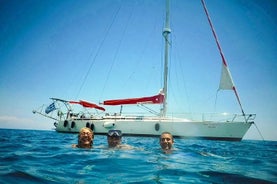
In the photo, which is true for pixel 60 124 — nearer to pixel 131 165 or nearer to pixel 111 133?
pixel 111 133

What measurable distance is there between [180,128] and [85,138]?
14189mm

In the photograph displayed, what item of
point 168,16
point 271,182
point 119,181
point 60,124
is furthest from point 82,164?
point 60,124

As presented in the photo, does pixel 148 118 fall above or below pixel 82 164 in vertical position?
above

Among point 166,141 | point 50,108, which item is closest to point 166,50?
point 166,141

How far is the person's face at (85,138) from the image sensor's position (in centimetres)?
658

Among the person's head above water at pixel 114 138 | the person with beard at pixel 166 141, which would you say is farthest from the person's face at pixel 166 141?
the person's head above water at pixel 114 138

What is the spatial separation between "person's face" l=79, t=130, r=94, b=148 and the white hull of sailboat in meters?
13.8

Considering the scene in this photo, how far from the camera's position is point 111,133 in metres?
7.53

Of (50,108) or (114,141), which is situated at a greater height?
(50,108)

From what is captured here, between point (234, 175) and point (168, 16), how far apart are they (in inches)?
860

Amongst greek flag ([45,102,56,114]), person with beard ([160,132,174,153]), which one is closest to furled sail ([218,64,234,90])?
person with beard ([160,132,174,153])

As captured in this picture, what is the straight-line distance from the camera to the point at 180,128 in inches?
766

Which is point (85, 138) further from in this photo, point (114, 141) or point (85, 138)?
point (114, 141)

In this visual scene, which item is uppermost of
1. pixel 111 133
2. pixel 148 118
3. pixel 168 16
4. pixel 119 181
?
pixel 168 16
